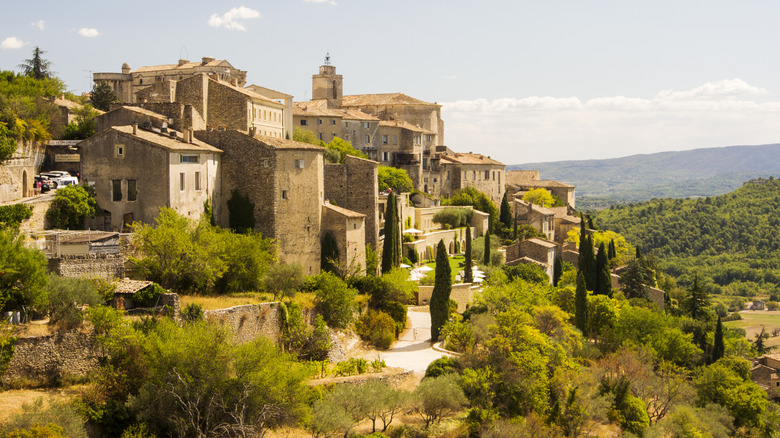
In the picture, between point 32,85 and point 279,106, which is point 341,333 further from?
→ point 32,85

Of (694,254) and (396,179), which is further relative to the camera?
(694,254)

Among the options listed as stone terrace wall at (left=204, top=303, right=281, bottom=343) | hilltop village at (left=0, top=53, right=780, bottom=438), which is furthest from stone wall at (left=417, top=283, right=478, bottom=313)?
stone terrace wall at (left=204, top=303, right=281, bottom=343)

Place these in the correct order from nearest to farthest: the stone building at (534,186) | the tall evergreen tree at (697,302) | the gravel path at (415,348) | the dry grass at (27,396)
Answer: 1. the dry grass at (27,396)
2. the gravel path at (415,348)
3. the tall evergreen tree at (697,302)
4. the stone building at (534,186)

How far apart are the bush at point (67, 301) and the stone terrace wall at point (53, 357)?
1.57 ft

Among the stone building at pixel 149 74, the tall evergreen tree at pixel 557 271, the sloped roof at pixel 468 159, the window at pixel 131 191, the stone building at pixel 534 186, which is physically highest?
the stone building at pixel 149 74

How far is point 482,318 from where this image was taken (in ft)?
138

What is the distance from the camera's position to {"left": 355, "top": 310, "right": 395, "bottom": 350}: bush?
41875 mm

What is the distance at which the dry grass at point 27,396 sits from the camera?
80.7 feet

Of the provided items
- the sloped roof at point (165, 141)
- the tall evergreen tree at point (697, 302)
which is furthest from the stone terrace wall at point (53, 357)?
the tall evergreen tree at point (697, 302)

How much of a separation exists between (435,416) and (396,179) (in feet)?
136

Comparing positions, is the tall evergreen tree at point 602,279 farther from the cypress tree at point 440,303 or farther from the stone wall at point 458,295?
the cypress tree at point 440,303

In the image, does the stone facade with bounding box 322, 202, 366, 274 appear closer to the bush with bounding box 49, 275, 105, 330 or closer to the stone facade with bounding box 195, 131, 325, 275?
the stone facade with bounding box 195, 131, 325, 275

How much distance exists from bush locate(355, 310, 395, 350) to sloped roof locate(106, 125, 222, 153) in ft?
39.9

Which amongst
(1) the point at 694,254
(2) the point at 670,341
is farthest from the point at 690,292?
A: (1) the point at 694,254
